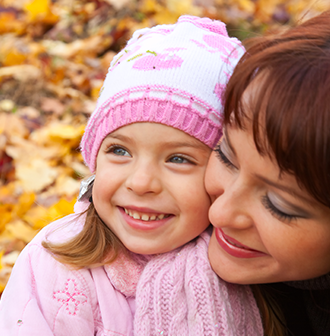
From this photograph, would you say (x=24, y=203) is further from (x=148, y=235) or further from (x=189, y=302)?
(x=189, y=302)

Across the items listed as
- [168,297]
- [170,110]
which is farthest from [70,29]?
[168,297]

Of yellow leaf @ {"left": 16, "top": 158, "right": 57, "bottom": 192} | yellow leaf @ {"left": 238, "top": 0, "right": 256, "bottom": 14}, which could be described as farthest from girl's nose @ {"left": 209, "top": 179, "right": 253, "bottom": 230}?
yellow leaf @ {"left": 238, "top": 0, "right": 256, "bottom": 14}

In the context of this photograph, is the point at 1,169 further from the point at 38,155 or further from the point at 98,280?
the point at 98,280

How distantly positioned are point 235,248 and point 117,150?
1.79ft

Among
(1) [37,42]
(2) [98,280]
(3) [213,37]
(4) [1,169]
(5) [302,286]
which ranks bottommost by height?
(4) [1,169]

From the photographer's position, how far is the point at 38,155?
2.76m

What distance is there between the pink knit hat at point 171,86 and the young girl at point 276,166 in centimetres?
15

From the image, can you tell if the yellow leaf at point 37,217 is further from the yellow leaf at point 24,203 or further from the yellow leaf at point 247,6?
the yellow leaf at point 247,6

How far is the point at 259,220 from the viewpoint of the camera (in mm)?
1175


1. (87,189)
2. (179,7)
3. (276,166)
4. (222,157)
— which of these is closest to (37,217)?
(87,189)

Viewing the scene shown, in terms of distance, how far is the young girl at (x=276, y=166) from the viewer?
1.03 m

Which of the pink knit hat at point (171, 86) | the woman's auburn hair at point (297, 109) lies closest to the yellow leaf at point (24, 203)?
the pink knit hat at point (171, 86)

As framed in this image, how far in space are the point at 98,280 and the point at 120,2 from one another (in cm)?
297

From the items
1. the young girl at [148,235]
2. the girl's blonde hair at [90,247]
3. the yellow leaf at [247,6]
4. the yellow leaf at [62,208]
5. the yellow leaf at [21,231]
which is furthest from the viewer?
the yellow leaf at [247,6]
